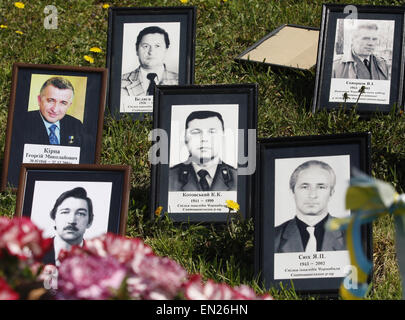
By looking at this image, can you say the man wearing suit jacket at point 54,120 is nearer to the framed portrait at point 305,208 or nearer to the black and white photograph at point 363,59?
the framed portrait at point 305,208

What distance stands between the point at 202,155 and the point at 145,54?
2.67 ft

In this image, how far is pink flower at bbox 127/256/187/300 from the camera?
870mm

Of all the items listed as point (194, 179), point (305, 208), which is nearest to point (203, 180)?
point (194, 179)

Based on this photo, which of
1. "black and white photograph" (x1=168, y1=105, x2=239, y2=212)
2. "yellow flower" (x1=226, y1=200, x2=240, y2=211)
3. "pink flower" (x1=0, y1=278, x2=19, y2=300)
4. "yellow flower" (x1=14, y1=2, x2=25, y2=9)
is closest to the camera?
"pink flower" (x1=0, y1=278, x2=19, y2=300)

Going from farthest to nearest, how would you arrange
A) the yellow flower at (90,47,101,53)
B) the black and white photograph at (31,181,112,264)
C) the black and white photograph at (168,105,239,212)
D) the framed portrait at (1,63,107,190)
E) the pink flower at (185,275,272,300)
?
1. the yellow flower at (90,47,101,53)
2. the framed portrait at (1,63,107,190)
3. the black and white photograph at (168,105,239,212)
4. the black and white photograph at (31,181,112,264)
5. the pink flower at (185,275,272,300)

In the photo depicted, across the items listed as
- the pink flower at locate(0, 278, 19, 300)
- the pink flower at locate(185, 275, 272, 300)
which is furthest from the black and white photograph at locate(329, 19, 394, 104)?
the pink flower at locate(0, 278, 19, 300)

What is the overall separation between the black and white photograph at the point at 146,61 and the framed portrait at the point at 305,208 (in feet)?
3.01

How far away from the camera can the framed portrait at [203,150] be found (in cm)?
225

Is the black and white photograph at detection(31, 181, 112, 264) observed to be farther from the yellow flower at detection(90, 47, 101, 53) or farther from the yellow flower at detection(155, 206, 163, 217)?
the yellow flower at detection(90, 47, 101, 53)

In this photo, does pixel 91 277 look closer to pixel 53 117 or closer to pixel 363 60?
pixel 53 117

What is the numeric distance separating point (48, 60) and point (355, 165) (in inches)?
76.3

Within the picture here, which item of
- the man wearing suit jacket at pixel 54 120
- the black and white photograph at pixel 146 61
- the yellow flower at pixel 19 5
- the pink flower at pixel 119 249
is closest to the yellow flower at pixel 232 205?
the man wearing suit jacket at pixel 54 120

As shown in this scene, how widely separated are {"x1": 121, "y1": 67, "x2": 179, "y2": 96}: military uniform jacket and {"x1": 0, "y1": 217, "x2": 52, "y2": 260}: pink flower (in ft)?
6.34

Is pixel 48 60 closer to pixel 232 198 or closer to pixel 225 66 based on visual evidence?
pixel 225 66
